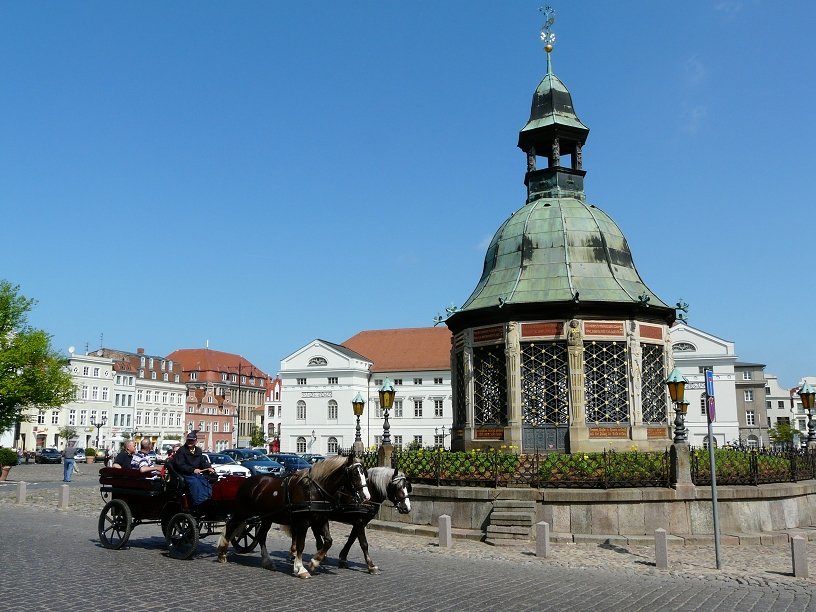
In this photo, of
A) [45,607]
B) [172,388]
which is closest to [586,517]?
[45,607]

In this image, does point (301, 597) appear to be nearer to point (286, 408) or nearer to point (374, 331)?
point (286, 408)

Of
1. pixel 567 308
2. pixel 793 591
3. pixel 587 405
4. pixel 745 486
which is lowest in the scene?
pixel 793 591

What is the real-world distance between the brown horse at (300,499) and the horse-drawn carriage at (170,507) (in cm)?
32

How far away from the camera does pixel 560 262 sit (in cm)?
2305

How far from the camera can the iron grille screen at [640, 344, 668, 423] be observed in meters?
21.3

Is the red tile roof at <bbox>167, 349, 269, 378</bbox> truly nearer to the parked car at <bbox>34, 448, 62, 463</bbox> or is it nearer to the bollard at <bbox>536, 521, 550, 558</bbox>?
the parked car at <bbox>34, 448, 62, 463</bbox>

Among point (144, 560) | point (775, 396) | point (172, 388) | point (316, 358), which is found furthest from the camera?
point (775, 396)

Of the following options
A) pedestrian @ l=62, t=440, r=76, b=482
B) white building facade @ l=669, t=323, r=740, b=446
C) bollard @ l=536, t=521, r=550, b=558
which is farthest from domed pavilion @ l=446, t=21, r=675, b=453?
white building facade @ l=669, t=323, r=740, b=446

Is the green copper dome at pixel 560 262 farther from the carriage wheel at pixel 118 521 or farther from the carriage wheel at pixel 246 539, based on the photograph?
the carriage wheel at pixel 118 521

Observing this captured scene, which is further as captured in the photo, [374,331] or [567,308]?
[374,331]

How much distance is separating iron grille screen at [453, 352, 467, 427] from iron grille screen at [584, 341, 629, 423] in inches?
162

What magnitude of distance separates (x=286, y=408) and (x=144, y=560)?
68.8 m

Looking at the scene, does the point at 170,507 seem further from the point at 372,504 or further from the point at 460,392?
the point at 460,392

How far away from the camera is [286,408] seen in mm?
80000
